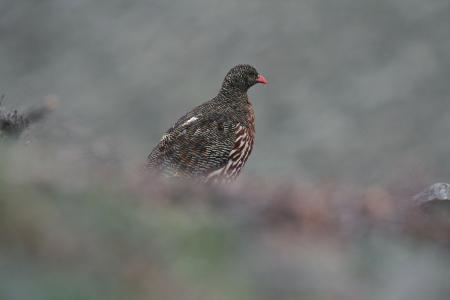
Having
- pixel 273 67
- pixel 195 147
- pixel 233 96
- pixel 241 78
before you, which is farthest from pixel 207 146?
pixel 273 67

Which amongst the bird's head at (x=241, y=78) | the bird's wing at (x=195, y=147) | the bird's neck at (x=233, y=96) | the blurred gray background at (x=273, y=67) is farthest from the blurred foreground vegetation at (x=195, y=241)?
the blurred gray background at (x=273, y=67)

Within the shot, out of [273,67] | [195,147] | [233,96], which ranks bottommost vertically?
[195,147]

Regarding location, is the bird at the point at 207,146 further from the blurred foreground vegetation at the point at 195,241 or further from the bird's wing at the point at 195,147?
the blurred foreground vegetation at the point at 195,241

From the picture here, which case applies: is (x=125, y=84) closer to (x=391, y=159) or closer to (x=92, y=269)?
(x=391, y=159)

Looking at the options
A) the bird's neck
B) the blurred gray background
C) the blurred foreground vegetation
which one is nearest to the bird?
the bird's neck

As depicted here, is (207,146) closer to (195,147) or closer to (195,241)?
(195,147)

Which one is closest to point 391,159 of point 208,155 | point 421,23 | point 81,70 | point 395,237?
point 421,23

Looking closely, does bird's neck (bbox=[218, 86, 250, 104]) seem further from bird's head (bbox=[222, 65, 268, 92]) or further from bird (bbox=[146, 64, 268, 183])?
bird (bbox=[146, 64, 268, 183])
